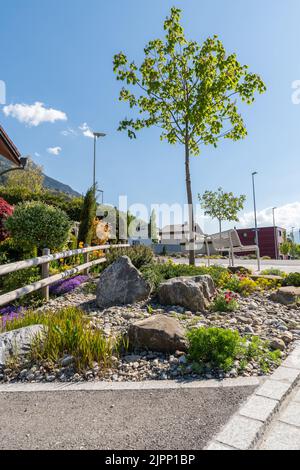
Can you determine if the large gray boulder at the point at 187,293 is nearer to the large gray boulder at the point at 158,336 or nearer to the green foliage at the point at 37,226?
the large gray boulder at the point at 158,336

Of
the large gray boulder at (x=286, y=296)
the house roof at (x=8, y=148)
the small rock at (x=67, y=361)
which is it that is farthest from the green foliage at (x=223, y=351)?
the house roof at (x=8, y=148)

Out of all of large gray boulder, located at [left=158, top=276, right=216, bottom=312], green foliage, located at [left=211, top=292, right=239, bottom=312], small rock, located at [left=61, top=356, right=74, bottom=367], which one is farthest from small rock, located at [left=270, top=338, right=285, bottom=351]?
small rock, located at [left=61, top=356, right=74, bottom=367]

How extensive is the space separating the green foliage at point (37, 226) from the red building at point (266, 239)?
136 ft

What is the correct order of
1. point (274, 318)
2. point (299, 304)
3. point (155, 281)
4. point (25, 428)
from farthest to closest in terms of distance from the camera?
point (155, 281) < point (299, 304) < point (274, 318) < point (25, 428)

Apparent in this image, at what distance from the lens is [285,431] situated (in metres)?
2.15

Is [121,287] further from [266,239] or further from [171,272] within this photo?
[266,239]

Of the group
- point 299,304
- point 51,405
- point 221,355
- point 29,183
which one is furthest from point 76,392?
point 29,183

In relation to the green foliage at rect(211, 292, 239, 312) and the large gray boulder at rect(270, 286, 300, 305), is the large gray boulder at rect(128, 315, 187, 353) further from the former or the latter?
the large gray boulder at rect(270, 286, 300, 305)

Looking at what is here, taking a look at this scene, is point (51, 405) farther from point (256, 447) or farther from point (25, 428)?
point (256, 447)

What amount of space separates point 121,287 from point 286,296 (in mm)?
2930

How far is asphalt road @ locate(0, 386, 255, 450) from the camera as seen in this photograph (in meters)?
2.03

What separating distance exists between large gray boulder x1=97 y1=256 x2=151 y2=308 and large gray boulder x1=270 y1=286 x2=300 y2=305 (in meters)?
2.30
